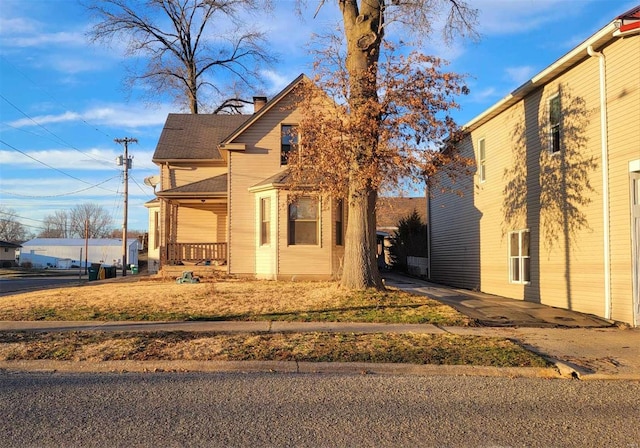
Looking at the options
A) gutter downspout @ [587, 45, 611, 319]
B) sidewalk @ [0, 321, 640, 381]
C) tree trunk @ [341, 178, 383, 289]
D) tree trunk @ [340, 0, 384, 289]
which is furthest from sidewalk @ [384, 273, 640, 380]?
tree trunk @ [340, 0, 384, 289]

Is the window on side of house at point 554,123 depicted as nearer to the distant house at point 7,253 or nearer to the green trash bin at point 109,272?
the green trash bin at point 109,272

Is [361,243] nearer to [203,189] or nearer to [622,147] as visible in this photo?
[622,147]

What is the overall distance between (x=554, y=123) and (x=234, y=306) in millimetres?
9364

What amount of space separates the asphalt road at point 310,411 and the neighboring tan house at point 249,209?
33.6 feet

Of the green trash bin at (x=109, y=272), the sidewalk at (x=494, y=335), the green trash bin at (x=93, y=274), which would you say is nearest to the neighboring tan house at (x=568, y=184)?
the sidewalk at (x=494, y=335)

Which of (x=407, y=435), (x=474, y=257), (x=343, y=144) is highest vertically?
(x=343, y=144)

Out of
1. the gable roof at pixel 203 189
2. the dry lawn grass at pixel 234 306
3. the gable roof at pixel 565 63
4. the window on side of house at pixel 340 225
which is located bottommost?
the dry lawn grass at pixel 234 306

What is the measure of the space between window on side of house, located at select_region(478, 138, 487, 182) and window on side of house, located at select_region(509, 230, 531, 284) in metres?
2.87

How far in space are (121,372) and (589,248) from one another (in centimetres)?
Answer: 1030

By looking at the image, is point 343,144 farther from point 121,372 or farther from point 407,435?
point 407,435

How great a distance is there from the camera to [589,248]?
1240 cm

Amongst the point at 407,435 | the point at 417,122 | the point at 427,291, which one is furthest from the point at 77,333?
the point at 427,291

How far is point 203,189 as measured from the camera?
20.7 m

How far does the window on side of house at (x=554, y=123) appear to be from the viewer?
1391 cm
